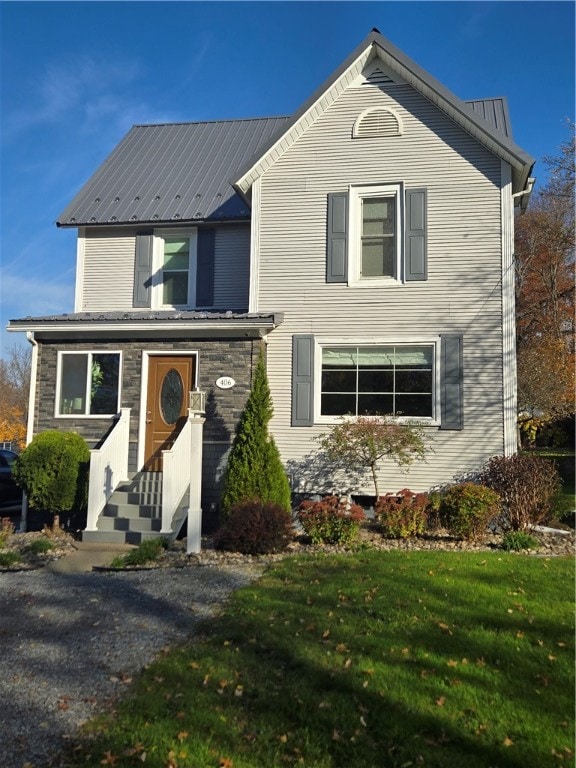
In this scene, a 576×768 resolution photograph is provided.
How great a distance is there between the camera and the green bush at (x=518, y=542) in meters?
8.02

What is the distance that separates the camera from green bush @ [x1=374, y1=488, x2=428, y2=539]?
898 cm

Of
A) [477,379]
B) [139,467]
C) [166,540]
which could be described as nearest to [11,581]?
[166,540]

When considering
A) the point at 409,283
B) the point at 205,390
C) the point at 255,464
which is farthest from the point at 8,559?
the point at 409,283

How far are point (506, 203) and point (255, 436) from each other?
569 cm

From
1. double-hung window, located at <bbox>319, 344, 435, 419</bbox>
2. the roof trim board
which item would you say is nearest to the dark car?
double-hung window, located at <bbox>319, 344, 435, 419</bbox>

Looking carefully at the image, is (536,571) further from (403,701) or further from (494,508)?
(403,701)

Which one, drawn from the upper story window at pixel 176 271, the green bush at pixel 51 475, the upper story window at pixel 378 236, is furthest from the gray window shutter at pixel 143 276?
the upper story window at pixel 378 236

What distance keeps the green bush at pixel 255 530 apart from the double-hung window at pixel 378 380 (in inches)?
110

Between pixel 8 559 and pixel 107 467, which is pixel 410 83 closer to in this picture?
pixel 107 467

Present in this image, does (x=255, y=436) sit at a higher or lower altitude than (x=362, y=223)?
lower

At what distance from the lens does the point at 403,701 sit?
3.92 meters

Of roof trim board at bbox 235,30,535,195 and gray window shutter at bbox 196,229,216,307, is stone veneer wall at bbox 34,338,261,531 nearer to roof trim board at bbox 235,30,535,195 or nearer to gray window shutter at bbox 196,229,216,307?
gray window shutter at bbox 196,229,216,307

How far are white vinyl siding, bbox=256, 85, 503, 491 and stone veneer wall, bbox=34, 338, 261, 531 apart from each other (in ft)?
2.29

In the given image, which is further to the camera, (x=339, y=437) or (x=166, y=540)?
(x=339, y=437)
